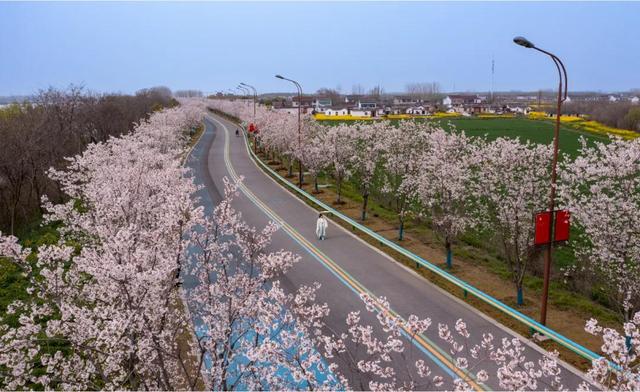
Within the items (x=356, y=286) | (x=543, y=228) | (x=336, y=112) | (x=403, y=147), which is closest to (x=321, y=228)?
(x=356, y=286)

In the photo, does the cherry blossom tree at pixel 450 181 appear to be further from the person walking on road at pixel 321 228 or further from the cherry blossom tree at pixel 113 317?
the cherry blossom tree at pixel 113 317

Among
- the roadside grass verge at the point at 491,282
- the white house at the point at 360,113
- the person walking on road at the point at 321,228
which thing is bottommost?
the roadside grass verge at the point at 491,282

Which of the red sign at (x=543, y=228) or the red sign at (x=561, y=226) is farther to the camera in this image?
the red sign at (x=561, y=226)

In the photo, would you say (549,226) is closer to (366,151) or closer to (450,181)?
(450,181)

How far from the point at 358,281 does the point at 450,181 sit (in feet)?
19.9

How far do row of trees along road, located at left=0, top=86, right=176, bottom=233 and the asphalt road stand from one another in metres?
11.5

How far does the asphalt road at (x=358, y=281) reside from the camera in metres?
13.4

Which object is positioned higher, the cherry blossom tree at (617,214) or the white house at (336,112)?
the white house at (336,112)

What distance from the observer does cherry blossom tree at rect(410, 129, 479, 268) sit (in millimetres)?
20109

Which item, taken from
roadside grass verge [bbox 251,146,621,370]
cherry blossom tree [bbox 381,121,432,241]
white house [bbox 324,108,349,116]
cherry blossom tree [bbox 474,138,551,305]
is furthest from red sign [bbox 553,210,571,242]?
white house [bbox 324,108,349,116]

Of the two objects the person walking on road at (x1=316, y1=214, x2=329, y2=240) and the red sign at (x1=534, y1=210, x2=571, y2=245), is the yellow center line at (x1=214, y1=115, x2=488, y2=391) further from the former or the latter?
the red sign at (x1=534, y1=210, x2=571, y2=245)

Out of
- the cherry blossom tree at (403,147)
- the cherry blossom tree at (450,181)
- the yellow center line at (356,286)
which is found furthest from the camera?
the cherry blossom tree at (403,147)

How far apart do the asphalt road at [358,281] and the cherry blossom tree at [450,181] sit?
2855mm

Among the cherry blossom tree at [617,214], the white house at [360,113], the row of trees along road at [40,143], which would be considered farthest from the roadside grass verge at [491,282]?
the white house at [360,113]
